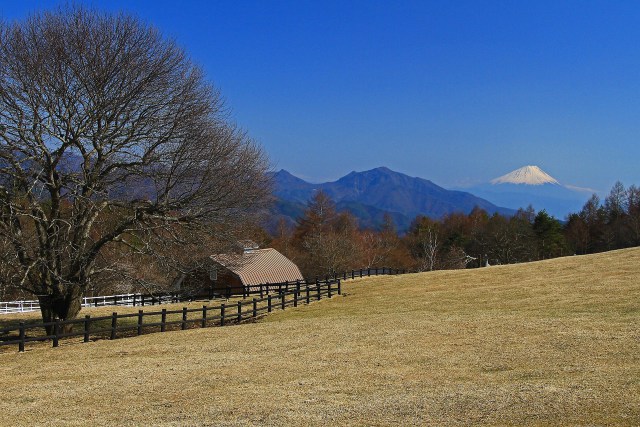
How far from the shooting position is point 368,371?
54.2 feet

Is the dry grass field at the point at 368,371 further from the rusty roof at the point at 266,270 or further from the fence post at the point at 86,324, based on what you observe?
the rusty roof at the point at 266,270

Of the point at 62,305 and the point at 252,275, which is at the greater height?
the point at 252,275

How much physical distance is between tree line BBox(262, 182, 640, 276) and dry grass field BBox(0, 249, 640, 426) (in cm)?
5830

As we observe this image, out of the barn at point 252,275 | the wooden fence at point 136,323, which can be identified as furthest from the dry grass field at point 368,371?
the barn at point 252,275

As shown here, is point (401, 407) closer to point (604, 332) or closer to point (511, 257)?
point (604, 332)

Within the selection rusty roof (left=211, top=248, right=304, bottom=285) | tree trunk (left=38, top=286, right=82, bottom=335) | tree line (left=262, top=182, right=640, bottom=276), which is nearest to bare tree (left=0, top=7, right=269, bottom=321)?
tree trunk (left=38, top=286, right=82, bottom=335)

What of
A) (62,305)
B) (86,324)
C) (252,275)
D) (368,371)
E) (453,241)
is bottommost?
(368,371)

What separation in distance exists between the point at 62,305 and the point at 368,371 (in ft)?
62.1

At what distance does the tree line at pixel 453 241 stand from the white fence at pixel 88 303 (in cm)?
3905

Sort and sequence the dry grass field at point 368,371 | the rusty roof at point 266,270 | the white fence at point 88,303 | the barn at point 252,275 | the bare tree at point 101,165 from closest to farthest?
the dry grass field at point 368,371
the bare tree at point 101,165
the white fence at point 88,303
the barn at point 252,275
the rusty roof at point 266,270

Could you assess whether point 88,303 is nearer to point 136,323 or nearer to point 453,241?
point 136,323

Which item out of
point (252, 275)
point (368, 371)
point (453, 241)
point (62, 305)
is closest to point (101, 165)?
point (62, 305)

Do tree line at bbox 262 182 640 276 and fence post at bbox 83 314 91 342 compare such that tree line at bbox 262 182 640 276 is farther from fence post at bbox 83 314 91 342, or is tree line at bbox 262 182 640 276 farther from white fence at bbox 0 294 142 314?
fence post at bbox 83 314 91 342

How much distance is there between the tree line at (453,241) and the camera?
89688mm
